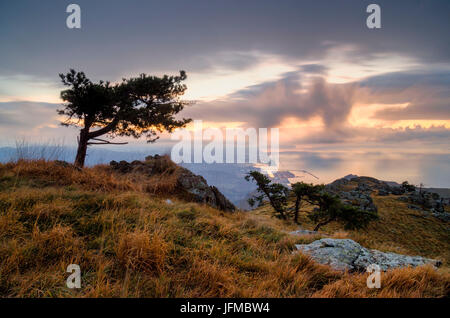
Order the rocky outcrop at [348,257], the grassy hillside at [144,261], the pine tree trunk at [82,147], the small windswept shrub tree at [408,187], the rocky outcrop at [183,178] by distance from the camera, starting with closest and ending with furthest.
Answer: the grassy hillside at [144,261] < the rocky outcrop at [348,257] < the rocky outcrop at [183,178] < the pine tree trunk at [82,147] < the small windswept shrub tree at [408,187]

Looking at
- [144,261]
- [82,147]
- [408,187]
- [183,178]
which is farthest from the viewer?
[408,187]

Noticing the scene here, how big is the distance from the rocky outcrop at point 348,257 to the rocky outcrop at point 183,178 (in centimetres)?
525

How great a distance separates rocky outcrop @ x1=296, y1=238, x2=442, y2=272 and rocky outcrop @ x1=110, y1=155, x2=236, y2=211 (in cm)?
525

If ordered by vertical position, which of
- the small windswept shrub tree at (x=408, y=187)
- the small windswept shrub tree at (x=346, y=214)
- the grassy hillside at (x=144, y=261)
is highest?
the grassy hillside at (x=144, y=261)

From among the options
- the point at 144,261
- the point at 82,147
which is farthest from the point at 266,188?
the point at 144,261

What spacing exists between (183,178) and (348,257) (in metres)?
7.33

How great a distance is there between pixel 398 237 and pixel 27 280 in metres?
37.0

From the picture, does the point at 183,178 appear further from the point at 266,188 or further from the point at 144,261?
the point at 266,188

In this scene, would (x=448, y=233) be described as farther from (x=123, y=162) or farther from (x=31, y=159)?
(x=31, y=159)

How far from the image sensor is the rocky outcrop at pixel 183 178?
9.56m

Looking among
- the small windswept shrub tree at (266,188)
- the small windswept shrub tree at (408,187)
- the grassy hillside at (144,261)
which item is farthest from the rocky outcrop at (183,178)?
the small windswept shrub tree at (408,187)

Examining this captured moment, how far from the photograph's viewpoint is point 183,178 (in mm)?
10008

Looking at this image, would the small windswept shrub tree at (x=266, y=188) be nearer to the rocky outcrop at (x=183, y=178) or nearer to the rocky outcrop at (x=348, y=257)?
the rocky outcrop at (x=183, y=178)
